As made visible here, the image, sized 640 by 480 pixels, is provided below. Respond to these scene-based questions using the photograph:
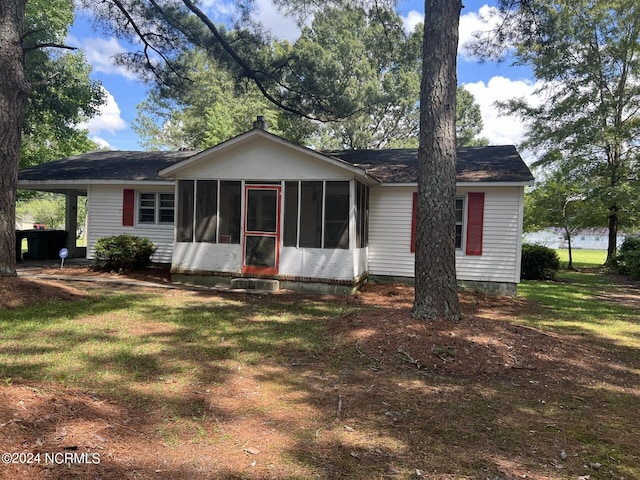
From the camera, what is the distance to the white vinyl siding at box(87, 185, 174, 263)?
12.9 m

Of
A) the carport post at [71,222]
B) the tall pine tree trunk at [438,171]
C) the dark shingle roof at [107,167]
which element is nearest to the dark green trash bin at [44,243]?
the carport post at [71,222]

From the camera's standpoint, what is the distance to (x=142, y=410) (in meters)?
3.39

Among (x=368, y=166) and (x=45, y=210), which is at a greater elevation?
(x=368, y=166)

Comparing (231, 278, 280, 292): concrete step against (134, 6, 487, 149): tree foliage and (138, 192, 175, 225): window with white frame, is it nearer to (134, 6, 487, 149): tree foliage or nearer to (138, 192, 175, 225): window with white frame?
(138, 192, 175, 225): window with white frame

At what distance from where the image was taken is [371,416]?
3480mm

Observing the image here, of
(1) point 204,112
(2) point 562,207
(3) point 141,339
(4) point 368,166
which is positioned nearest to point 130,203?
(4) point 368,166

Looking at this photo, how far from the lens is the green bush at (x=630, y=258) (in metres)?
14.9

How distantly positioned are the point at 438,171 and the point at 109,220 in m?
11.1

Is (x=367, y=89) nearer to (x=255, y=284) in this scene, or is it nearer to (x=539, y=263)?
(x=539, y=263)

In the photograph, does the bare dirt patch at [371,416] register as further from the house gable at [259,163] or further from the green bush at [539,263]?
the green bush at [539,263]

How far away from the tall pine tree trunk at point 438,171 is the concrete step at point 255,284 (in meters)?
4.77

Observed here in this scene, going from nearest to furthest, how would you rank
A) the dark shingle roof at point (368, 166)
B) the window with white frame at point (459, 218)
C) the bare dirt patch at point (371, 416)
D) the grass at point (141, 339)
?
the bare dirt patch at point (371, 416) → the grass at point (141, 339) → the dark shingle roof at point (368, 166) → the window with white frame at point (459, 218)

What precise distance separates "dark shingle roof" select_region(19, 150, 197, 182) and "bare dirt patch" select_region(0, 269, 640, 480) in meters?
9.37

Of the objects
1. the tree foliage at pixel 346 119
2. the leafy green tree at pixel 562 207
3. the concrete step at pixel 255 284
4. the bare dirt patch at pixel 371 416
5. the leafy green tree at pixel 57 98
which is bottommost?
the bare dirt patch at pixel 371 416
